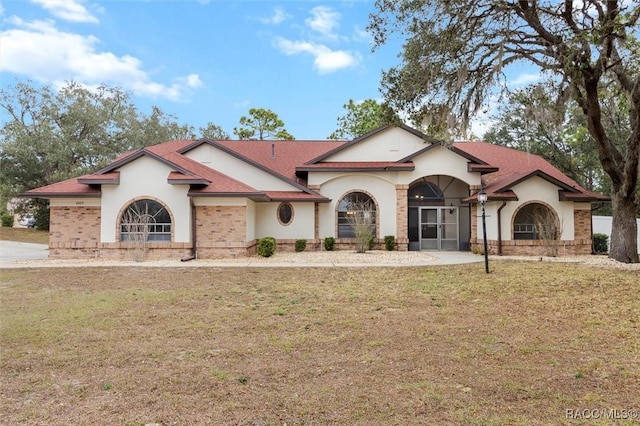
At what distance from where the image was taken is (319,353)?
5273mm

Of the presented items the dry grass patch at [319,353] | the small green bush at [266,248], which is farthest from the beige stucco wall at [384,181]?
the dry grass patch at [319,353]

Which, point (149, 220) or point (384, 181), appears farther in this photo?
point (384, 181)

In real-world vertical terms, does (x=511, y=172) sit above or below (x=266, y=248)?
above

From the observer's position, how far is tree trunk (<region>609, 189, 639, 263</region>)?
45.8 ft

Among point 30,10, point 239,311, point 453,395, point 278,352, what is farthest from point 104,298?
point 30,10

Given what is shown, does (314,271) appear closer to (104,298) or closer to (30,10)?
(104,298)

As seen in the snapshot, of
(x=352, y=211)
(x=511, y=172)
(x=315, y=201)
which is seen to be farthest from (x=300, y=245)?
(x=511, y=172)

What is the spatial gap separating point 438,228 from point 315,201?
6.56 m

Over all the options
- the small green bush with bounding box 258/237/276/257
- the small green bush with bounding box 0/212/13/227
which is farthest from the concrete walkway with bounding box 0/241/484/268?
the small green bush with bounding box 0/212/13/227

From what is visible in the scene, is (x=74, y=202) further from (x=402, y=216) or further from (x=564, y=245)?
(x=564, y=245)

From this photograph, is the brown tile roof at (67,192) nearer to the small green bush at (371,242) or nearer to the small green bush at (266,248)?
the small green bush at (266,248)

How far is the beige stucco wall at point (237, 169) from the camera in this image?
1966 cm

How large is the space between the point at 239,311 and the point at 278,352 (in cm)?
253

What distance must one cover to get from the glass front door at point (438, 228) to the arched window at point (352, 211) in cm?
281
